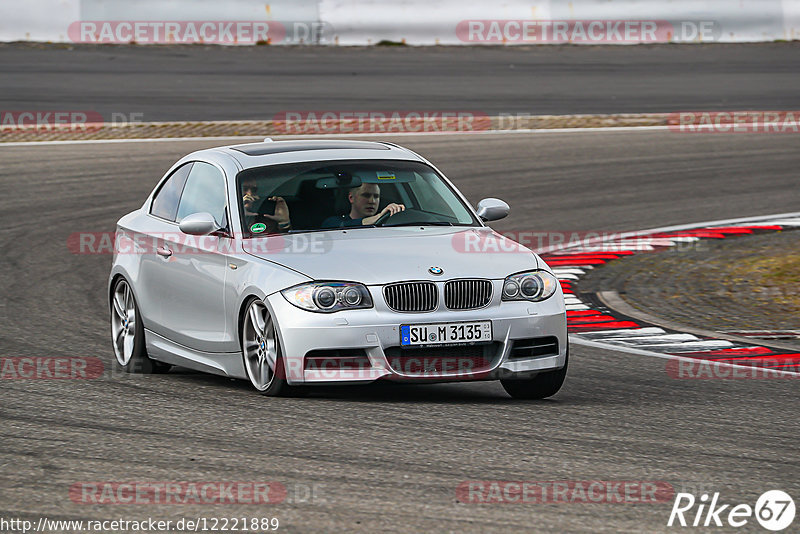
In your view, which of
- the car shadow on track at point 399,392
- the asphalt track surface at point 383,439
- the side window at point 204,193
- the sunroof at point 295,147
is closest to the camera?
the asphalt track surface at point 383,439

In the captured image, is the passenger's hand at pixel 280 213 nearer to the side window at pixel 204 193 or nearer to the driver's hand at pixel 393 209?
the side window at pixel 204 193

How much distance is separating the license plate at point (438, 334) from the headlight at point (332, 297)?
0.82 feet

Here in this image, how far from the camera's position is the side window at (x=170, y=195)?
9195 millimetres

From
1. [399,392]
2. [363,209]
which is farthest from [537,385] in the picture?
[363,209]

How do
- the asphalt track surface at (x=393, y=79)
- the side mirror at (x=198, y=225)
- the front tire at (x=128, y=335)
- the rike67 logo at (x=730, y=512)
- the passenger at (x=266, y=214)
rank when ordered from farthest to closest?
the asphalt track surface at (x=393, y=79) < the front tire at (x=128, y=335) < the passenger at (x=266, y=214) < the side mirror at (x=198, y=225) < the rike67 logo at (x=730, y=512)

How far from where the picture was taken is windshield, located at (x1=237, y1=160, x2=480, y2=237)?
27.3 ft

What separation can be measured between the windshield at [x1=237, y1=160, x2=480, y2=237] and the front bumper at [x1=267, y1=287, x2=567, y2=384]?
980 millimetres

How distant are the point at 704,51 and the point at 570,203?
35.2 ft

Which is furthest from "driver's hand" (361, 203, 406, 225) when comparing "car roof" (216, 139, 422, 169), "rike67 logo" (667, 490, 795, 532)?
"rike67 logo" (667, 490, 795, 532)

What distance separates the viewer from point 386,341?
732 cm

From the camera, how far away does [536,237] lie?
51.8ft

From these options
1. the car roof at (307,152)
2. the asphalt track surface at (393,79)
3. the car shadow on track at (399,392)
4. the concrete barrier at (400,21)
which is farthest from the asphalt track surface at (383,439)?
the concrete barrier at (400,21)

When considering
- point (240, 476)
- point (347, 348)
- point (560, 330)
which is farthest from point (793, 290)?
point (240, 476)

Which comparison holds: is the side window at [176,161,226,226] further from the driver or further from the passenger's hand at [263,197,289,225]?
the driver
